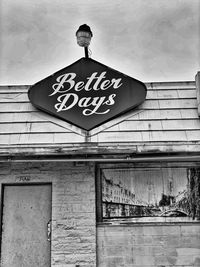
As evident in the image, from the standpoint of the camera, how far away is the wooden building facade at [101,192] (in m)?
7.03

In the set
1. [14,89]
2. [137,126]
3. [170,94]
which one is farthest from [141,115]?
[14,89]

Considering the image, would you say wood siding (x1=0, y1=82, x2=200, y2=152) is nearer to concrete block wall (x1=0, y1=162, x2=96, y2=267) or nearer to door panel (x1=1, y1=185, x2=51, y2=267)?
concrete block wall (x1=0, y1=162, x2=96, y2=267)

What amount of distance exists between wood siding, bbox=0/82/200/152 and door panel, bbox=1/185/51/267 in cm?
109

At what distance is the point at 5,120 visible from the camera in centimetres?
780

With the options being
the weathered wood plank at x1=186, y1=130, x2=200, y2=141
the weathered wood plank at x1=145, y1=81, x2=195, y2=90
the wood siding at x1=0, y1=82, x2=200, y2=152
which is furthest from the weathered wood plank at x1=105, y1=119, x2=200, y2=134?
the weathered wood plank at x1=145, y1=81, x2=195, y2=90

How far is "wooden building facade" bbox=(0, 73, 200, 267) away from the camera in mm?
7031

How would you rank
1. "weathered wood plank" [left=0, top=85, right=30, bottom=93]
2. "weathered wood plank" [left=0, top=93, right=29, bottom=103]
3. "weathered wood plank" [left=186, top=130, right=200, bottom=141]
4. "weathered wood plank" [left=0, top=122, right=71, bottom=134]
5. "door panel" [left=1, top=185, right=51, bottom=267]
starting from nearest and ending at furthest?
"door panel" [left=1, top=185, right=51, bottom=267], "weathered wood plank" [left=186, top=130, right=200, bottom=141], "weathered wood plank" [left=0, top=122, right=71, bottom=134], "weathered wood plank" [left=0, top=93, right=29, bottom=103], "weathered wood plank" [left=0, top=85, right=30, bottom=93]

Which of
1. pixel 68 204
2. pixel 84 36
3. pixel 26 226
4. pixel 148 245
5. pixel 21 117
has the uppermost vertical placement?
pixel 84 36

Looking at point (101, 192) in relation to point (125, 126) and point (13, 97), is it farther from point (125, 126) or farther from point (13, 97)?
point (13, 97)

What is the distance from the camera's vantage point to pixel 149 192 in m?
7.49

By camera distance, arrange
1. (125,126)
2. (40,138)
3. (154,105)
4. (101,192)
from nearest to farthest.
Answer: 1. (40,138)
2. (101,192)
3. (125,126)
4. (154,105)

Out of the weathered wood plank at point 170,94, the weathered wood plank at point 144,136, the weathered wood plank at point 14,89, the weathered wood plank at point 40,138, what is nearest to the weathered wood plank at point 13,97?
the weathered wood plank at point 14,89

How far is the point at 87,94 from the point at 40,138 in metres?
1.49

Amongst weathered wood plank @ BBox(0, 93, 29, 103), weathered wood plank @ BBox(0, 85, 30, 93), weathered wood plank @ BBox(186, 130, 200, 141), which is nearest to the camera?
weathered wood plank @ BBox(186, 130, 200, 141)
